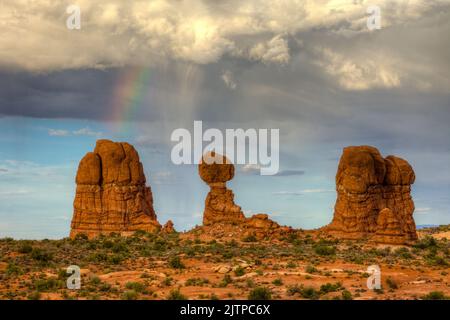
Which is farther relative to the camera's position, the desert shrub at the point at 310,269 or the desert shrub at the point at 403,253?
the desert shrub at the point at 403,253

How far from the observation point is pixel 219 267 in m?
57.2

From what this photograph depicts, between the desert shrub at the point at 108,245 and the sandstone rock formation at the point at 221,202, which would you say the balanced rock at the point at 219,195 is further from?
the desert shrub at the point at 108,245

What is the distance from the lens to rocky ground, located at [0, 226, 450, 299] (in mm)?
47531

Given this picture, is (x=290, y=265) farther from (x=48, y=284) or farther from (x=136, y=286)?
(x=48, y=284)

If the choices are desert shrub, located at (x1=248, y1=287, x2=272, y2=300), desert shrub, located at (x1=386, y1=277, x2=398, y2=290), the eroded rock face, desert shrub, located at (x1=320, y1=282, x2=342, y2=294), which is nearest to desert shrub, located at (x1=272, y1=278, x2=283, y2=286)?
desert shrub, located at (x1=320, y1=282, x2=342, y2=294)

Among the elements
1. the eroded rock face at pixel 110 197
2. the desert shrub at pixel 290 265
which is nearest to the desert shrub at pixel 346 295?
the desert shrub at pixel 290 265

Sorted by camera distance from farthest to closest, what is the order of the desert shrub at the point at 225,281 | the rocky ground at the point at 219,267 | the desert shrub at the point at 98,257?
the desert shrub at the point at 98,257 < the desert shrub at the point at 225,281 < the rocky ground at the point at 219,267

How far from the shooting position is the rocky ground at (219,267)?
47.5 meters

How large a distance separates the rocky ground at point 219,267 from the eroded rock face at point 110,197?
12.8ft

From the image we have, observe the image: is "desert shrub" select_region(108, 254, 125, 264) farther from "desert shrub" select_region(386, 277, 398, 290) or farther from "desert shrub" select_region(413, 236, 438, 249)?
"desert shrub" select_region(413, 236, 438, 249)

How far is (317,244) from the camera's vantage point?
73.1 metres

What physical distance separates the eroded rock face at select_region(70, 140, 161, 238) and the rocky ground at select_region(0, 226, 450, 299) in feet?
12.8

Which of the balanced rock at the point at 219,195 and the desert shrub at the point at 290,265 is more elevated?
the balanced rock at the point at 219,195
